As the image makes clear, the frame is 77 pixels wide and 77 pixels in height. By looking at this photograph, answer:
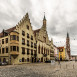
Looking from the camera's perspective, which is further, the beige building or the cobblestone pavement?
the beige building

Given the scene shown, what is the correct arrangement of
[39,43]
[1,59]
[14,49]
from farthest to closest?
1. [39,43]
2. [1,59]
3. [14,49]

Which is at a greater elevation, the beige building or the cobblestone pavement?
the beige building

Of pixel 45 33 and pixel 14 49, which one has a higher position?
pixel 45 33

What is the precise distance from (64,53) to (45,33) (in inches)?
1507

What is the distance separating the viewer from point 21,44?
35.3 meters

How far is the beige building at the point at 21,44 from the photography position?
106ft

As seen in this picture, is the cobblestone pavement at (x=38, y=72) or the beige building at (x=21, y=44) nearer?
the cobblestone pavement at (x=38, y=72)

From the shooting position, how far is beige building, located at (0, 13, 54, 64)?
32.3 meters

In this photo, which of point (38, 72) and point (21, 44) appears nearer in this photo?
point (38, 72)

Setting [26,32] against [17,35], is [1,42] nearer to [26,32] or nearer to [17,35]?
[17,35]

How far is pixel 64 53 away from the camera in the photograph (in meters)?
82.3

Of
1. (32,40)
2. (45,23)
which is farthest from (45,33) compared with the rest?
(32,40)

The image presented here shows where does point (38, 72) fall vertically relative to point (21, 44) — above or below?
below

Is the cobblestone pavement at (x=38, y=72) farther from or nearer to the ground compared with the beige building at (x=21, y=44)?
nearer to the ground
